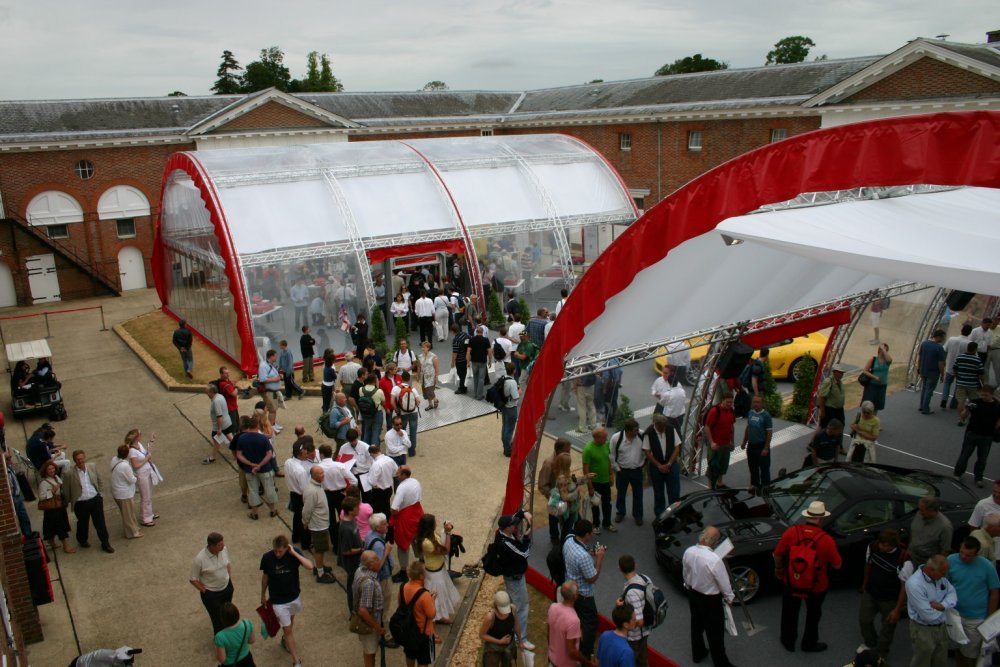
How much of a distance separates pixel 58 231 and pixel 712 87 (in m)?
28.3

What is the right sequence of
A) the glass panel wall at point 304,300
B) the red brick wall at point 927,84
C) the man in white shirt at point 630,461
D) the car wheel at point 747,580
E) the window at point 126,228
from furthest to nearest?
1. the window at point 126,228
2. the red brick wall at point 927,84
3. the glass panel wall at point 304,300
4. the man in white shirt at point 630,461
5. the car wheel at point 747,580

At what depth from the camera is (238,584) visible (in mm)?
9672

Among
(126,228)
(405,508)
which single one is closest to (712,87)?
(126,228)

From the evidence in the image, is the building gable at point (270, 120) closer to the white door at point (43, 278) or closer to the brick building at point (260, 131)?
the brick building at point (260, 131)

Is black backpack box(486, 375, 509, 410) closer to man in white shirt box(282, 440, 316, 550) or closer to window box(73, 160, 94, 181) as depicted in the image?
man in white shirt box(282, 440, 316, 550)

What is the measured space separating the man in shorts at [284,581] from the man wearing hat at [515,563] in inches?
78.7

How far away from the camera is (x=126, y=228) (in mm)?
30922

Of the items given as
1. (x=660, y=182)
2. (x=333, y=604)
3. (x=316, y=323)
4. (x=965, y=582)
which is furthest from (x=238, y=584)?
(x=660, y=182)

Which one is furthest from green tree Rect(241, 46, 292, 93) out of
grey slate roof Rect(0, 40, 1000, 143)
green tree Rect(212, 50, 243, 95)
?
grey slate roof Rect(0, 40, 1000, 143)

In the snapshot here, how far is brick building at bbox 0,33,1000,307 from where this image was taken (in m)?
26.1

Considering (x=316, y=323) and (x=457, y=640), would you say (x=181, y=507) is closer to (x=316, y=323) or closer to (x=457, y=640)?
(x=457, y=640)

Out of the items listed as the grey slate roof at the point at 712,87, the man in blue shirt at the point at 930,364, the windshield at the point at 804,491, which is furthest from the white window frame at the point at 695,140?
the windshield at the point at 804,491

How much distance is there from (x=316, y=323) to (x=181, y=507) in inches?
316

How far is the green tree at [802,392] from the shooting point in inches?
554
